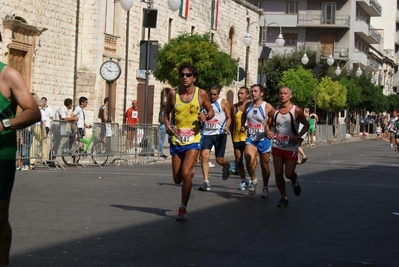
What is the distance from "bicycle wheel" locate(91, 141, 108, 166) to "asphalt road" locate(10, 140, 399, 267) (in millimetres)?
4576

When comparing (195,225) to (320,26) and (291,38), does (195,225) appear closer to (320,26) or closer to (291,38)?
(320,26)

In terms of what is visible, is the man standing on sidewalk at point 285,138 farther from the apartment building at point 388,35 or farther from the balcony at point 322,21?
the apartment building at point 388,35

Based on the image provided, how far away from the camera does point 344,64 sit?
3147 inches

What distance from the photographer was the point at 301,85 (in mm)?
56281

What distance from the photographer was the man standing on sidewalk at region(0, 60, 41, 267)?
19.8 ft

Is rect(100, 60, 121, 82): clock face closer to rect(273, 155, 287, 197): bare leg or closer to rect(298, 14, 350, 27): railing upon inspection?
rect(273, 155, 287, 197): bare leg

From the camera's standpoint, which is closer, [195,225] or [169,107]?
[195,225]

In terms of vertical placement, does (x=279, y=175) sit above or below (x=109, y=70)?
below

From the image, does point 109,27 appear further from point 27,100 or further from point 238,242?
point 27,100

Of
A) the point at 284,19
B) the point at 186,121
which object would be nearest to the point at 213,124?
the point at 186,121

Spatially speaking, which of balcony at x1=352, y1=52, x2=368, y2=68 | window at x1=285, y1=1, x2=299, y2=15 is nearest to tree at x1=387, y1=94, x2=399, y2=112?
balcony at x1=352, y1=52, x2=368, y2=68

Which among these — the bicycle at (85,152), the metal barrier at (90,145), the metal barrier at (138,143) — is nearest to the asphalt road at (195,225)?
the metal barrier at (90,145)

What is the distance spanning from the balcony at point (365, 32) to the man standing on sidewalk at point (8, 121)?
7459cm

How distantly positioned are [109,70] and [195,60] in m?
9.60
